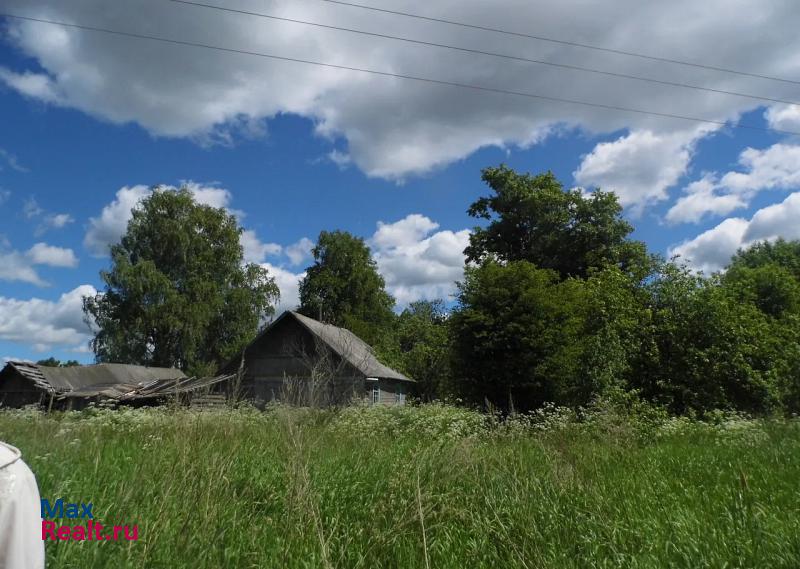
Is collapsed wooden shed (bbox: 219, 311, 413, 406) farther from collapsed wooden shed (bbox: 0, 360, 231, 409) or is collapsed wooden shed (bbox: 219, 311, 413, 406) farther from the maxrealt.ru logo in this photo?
the maxrealt.ru logo

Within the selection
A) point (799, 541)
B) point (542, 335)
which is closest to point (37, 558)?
point (799, 541)

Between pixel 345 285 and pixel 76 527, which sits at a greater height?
pixel 345 285

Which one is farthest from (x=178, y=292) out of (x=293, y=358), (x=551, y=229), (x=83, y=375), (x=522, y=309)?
(x=522, y=309)

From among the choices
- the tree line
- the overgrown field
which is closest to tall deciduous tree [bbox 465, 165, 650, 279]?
the tree line

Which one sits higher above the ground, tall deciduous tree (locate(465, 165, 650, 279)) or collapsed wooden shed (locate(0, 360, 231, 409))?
tall deciduous tree (locate(465, 165, 650, 279))

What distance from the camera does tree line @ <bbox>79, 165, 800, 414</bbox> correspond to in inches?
658

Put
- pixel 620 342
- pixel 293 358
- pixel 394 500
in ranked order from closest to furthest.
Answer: pixel 394 500 → pixel 620 342 → pixel 293 358

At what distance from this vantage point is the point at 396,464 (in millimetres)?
6621

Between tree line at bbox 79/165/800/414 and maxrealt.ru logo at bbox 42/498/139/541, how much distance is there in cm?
734

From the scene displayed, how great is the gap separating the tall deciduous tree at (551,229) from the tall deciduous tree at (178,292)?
16.6m

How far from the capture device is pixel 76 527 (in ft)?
12.6

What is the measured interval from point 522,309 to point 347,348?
12886 mm

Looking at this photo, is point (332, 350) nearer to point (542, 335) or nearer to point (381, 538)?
point (542, 335)

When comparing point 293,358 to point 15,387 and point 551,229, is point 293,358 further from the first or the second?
point 15,387
